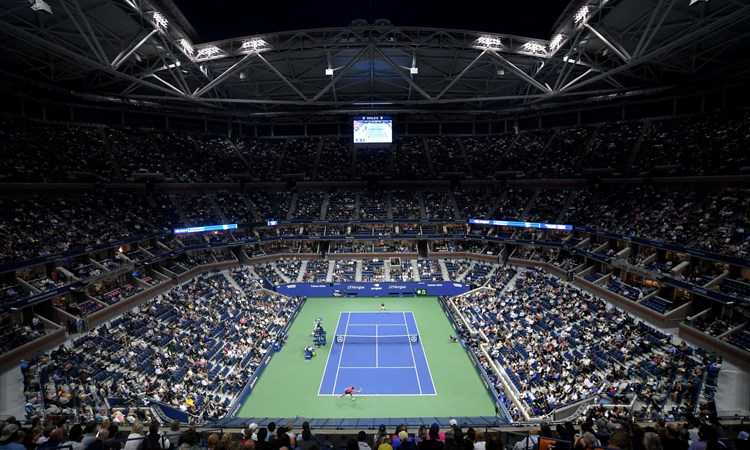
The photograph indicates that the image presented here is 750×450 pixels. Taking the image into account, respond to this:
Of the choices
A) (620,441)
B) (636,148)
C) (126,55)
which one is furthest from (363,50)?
(636,148)

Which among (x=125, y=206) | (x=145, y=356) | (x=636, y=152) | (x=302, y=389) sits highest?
(x=636, y=152)

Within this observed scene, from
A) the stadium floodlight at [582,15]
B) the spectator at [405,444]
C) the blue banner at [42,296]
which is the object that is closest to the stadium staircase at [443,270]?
the stadium floodlight at [582,15]

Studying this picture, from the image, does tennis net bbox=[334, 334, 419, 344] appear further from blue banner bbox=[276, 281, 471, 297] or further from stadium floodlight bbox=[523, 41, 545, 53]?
stadium floodlight bbox=[523, 41, 545, 53]

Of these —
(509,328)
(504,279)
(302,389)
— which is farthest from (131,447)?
(504,279)

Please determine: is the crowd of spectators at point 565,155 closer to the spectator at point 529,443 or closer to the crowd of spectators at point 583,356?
the crowd of spectators at point 583,356

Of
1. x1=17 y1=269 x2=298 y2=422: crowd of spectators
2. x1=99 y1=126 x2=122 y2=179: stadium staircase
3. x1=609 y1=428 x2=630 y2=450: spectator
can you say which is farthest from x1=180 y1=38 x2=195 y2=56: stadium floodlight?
x1=609 y1=428 x2=630 y2=450: spectator

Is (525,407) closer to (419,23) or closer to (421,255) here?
(419,23)
